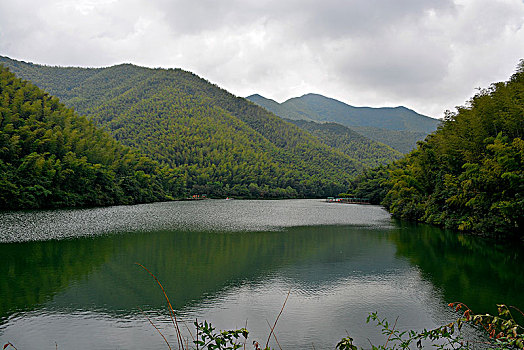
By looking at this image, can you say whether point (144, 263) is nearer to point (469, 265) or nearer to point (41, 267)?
point (41, 267)

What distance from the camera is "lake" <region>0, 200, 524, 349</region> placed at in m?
7.66

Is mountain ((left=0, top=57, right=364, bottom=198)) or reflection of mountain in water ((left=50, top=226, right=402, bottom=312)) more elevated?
mountain ((left=0, top=57, right=364, bottom=198))

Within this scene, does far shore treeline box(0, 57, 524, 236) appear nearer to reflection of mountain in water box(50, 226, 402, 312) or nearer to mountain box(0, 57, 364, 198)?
mountain box(0, 57, 364, 198)

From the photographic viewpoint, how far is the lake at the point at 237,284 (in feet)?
25.1

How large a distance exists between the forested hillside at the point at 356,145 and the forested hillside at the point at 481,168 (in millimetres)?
84835

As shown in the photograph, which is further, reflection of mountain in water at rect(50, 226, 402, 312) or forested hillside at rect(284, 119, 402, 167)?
forested hillside at rect(284, 119, 402, 167)

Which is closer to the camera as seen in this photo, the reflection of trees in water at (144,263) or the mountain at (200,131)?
the reflection of trees in water at (144,263)

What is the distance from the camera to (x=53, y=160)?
36.6 meters

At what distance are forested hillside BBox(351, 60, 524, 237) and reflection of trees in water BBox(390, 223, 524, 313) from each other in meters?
1.43

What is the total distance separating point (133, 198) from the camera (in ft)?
166

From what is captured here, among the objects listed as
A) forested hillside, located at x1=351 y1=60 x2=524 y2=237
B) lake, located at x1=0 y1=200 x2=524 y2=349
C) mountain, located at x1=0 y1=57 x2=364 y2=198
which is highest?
mountain, located at x1=0 y1=57 x2=364 y2=198

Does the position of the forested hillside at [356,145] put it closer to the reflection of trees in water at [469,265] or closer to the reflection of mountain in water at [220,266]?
the reflection of trees in water at [469,265]

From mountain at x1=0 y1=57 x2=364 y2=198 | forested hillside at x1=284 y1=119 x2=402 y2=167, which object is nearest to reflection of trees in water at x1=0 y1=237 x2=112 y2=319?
mountain at x1=0 y1=57 x2=364 y2=198

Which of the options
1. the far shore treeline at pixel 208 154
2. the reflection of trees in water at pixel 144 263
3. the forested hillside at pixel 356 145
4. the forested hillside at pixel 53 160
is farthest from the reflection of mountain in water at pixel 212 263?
the forested hillside at pixel 356 145
